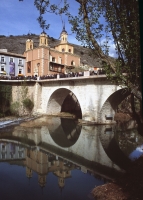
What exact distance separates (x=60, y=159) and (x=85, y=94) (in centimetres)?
1232

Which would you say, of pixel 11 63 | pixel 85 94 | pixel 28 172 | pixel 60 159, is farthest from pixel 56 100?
pixel 28 172

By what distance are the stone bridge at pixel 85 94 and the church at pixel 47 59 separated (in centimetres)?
757

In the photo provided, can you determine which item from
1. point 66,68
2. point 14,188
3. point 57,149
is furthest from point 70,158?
point 66,68

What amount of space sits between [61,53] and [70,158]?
32.5m

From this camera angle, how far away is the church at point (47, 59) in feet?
123

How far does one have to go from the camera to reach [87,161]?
1276 cm

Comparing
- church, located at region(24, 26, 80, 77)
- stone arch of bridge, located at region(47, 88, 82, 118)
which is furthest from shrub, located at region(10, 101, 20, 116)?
church, located at region(24, 26, 80, 77)

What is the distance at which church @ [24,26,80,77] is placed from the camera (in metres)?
37.6

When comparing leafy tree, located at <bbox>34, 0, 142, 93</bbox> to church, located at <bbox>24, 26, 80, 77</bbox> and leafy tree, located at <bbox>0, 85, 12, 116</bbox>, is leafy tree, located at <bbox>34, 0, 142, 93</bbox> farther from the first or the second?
church, located at <bbox>24, 26, 80, 77</bbox>

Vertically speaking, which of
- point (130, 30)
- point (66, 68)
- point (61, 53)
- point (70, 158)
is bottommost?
point (70, 158)

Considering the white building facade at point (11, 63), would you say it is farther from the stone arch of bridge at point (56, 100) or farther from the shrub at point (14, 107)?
the stone arch of bridge at point (56, 100)

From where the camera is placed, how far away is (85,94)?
24266mm

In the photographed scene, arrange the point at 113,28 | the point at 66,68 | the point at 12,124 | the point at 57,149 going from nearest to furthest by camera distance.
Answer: the point at 113,28, the point at 57,149, the point at 12,124, the point at 66,68

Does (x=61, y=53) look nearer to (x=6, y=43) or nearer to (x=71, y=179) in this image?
(x=71, y=179)
